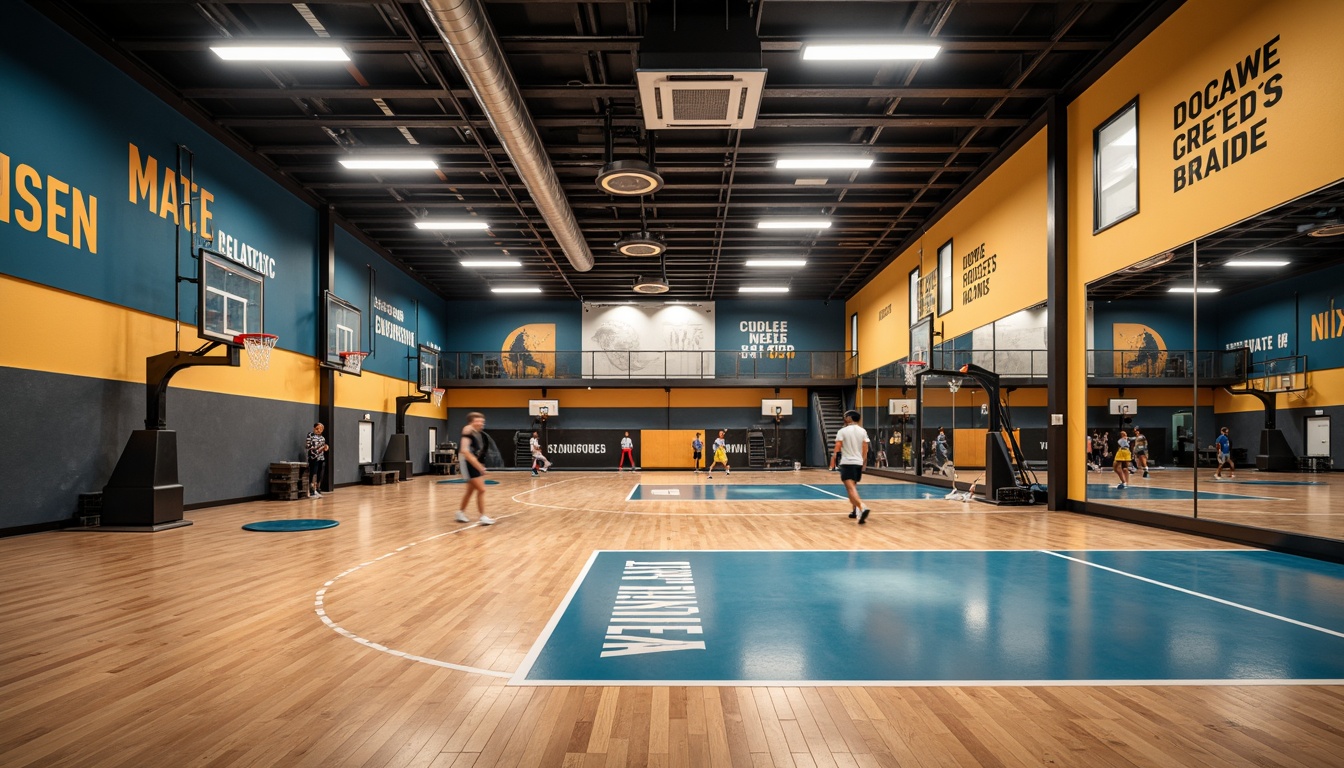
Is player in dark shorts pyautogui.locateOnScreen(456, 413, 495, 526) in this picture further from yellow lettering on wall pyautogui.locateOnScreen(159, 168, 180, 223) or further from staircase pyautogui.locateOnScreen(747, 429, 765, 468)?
staircase pyautogui.locateOnScreen(747, 429, 765, 468)

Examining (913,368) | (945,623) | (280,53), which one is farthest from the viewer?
(913,368)

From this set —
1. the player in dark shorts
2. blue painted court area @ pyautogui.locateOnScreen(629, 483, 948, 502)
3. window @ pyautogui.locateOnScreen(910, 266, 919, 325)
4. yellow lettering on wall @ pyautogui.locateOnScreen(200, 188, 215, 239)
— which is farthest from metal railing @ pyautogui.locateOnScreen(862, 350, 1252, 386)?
yellow lettering on wall @ pyautogui.locateOnScreen(200, 188, 215, 239)

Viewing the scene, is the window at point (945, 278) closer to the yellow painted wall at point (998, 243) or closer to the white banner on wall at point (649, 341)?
the yellow painted wall at point (998, 243)

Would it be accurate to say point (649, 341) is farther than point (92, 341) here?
Yes

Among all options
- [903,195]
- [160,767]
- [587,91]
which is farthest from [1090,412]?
[160,767]

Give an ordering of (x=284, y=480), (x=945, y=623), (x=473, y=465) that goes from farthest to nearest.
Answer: (x=284, y=480)
(x=473, y=465)
(x=945, y=623)

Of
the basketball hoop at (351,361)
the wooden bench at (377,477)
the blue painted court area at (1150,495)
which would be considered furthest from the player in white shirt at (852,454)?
the wooden bench at (377,477)

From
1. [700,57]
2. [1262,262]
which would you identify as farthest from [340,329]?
[1262,262]

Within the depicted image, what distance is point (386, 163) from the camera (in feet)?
41.8

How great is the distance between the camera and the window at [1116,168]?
9242 mm

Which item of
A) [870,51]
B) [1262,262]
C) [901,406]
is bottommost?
[901,406]

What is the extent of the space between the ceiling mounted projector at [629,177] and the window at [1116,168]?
6.71 metres

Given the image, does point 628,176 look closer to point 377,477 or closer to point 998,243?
point 998,243

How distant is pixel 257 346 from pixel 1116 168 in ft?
43.8
